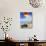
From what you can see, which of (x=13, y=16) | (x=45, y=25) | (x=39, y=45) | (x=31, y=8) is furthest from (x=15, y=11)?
(x=39, y=45)

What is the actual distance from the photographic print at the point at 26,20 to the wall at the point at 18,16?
12 cm

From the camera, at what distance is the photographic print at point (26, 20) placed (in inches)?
221

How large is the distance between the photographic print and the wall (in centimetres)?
12

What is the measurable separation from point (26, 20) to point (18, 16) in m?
0.36

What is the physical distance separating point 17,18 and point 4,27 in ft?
2.10

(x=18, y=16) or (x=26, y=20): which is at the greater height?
(x=18, y=16)

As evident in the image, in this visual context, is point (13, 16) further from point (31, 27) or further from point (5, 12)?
point (31, 27)

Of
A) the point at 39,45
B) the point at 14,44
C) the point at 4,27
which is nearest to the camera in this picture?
the point at 14,44

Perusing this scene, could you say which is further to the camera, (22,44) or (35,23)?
(35,23)

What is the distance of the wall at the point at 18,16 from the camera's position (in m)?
5.61

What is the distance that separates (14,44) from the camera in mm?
4199

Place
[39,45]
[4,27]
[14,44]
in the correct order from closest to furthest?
[14,44] < [39,45] < [4,27]

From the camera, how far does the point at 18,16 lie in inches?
222

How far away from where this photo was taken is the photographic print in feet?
18.4
